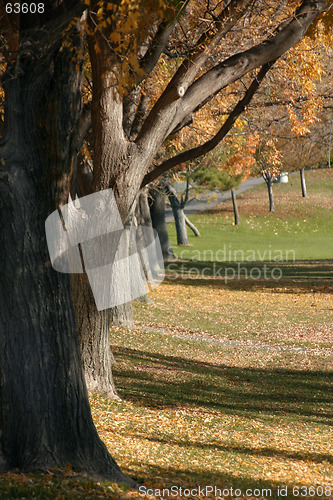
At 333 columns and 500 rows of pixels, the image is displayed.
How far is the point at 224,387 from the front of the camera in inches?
429

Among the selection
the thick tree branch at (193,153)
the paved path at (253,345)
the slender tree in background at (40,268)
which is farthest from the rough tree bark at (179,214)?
the slender tree in background at (40,268)

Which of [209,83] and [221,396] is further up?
[209,83]

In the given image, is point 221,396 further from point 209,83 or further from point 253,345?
point 209,83

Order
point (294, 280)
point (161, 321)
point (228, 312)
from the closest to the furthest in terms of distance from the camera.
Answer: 1. point (161, 321)
2. point (228, 312)
3. point (294, 280)

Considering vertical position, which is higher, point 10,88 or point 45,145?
point 10,88

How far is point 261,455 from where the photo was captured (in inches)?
290

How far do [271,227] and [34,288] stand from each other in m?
46.3

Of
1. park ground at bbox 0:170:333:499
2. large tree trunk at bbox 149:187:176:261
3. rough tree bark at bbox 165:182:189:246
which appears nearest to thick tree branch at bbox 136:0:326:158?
park ground at bbox 0:170:333:499

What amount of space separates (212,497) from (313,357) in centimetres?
859

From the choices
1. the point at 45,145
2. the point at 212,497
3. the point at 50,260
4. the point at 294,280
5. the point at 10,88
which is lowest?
the point at 294,280

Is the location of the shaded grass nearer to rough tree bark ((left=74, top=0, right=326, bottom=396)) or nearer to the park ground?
the park ground

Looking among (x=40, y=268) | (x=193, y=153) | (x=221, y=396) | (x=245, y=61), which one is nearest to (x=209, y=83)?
(x=245, y=61)

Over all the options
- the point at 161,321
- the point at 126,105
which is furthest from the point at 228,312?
the point at 126,105

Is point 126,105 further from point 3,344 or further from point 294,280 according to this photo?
point 294,280
